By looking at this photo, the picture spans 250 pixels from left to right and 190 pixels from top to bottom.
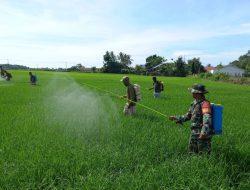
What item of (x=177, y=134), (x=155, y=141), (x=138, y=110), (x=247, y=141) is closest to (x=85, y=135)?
(x=155, y=141)

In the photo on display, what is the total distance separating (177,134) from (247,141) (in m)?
1.45

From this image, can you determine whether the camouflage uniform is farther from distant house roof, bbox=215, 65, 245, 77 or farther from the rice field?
distant house roof, bbox=215, 65, 245, 77

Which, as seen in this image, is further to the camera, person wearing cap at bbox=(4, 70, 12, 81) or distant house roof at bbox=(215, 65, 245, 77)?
distant house roof at bbox=(215, 65, 245, 77)

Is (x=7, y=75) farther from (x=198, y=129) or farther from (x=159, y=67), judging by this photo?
(x=159, y=67)

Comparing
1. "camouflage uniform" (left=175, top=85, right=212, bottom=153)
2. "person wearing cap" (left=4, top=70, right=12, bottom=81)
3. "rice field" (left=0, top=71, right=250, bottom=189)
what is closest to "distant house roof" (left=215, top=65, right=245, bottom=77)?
"person wearing cap" (left=4, top=70, right=12, bottom=81)

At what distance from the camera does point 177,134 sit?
6.86 metres

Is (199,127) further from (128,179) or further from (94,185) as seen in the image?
(94,185)

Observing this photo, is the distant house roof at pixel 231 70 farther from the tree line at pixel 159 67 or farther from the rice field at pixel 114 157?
the rice field at pixel 114 157

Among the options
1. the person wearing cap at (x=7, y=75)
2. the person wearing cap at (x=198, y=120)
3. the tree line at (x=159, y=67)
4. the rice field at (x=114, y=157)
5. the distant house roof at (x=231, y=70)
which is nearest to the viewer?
the rice field at (x=114, y=157)

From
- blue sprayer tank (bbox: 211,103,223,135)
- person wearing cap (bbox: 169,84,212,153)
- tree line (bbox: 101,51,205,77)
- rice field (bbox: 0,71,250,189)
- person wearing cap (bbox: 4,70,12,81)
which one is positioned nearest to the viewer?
rice field (bbox: 0,71,250,189)

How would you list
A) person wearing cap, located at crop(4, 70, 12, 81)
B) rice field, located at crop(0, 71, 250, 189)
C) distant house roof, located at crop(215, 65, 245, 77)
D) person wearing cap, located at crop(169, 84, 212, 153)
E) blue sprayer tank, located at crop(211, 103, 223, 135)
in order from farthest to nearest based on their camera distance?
distant house roof, located at crop(215, 65, 245, 77) → person wearing cap, located at crop(4, 70, 12, 81) → person wearing cap, located at crop(169, 84, 212, 153) → blue sprayer tank, located at crop(211, 103, 223, 135) → rice field, located at crop(0, 71, 250, 189)

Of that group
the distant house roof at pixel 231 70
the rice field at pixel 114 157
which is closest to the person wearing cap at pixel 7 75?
the rice field at pixel 114 157

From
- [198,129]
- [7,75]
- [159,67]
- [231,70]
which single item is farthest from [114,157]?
[231,70]

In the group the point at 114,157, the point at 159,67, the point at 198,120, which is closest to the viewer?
the point at 114,157
